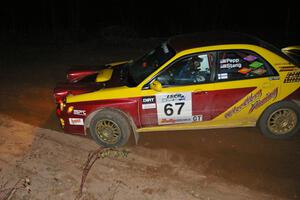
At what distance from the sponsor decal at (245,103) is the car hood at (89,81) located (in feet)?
5.81

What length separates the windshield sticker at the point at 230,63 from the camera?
478 cm

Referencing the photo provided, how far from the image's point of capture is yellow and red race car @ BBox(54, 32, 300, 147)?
15.7 feet

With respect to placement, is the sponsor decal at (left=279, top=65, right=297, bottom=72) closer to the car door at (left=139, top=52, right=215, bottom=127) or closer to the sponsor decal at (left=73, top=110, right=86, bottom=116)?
the car door at (left=139, top=52, right=215, bottom=127)

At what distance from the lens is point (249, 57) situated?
484 cm

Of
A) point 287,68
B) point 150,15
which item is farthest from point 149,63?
point 150,15

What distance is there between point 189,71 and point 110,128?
1558 mm

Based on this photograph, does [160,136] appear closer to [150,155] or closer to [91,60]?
[150,155]

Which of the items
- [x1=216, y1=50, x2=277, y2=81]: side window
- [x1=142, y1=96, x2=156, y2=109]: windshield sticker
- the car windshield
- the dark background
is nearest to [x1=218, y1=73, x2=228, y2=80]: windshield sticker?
[x1=216, y1=50, x2=277, y2=81]: side window

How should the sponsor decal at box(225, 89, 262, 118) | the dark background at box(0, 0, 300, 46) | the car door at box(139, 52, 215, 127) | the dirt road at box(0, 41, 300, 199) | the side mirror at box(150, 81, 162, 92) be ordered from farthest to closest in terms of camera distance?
the dark background at box(0, 0, 300, 46)
the sponsor decal at box(225, 89, 262, 118)
the car door at box(139, 52, 215, 127)
the side mirror at box(150, 81, 162, 92)
the dirt road at box(0, 41, 300, 199)

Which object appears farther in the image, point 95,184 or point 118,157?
point 118,157

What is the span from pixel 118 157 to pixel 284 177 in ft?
8.07

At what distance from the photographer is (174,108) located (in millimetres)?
4871

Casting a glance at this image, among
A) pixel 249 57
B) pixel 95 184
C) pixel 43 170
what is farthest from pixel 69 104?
pixel 249 57

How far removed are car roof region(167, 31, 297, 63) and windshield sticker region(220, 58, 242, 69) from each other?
0.97 ft
